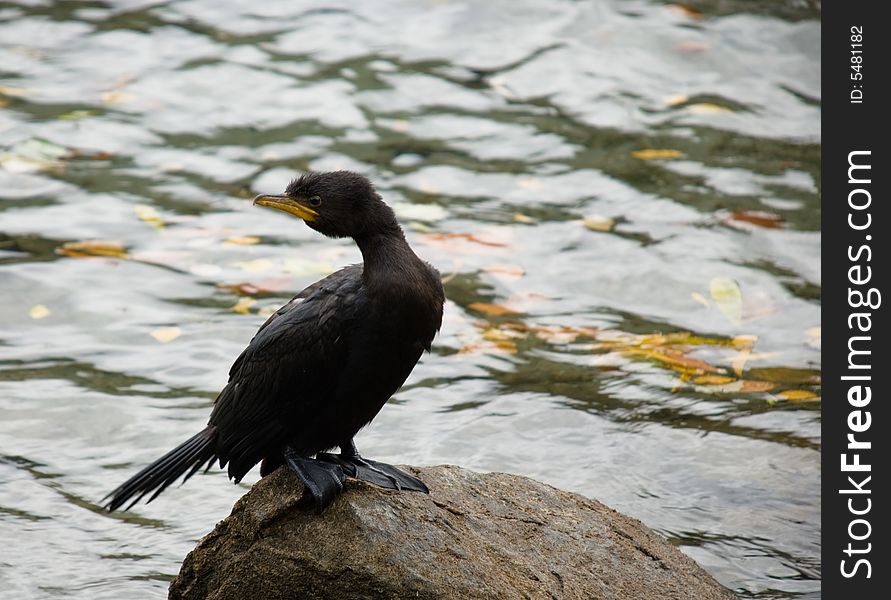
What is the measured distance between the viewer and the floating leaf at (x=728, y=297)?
24.2ft

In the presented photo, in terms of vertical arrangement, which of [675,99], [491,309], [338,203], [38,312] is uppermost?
[338,203]

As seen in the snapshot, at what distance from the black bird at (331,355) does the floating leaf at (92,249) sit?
3.47 metres

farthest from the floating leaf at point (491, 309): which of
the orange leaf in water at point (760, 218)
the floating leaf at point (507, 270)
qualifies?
the orange leaf in water at point (760, 218)

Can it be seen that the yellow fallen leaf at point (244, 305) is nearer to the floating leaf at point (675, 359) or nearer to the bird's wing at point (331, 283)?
the floating leaf at point (675, 359)

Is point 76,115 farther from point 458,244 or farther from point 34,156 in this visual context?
point 458,244

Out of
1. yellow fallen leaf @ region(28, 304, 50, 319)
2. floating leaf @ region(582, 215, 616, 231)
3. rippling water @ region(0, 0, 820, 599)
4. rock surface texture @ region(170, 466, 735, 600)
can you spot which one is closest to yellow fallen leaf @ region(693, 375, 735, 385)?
rippling water @ region(0, 0, 820, 599)

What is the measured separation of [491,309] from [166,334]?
190 centimetres

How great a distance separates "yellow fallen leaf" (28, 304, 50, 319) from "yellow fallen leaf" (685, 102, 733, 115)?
5331 mm

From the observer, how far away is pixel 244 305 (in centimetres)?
724

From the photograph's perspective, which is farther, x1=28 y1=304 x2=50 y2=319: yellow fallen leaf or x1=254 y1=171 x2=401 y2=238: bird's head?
x1=28 y1=304 x2=50 y2=319: yellow fallen leaf

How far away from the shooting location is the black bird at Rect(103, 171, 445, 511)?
4.12m

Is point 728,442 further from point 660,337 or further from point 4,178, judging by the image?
point 4,178

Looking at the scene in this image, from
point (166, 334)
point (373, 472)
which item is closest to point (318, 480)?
point (373, 472)

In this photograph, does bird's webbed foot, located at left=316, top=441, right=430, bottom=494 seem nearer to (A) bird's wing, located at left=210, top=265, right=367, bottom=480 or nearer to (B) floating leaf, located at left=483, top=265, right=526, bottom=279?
(A) bird's wing, located at left=210, top=265, right=367, bottom=480
